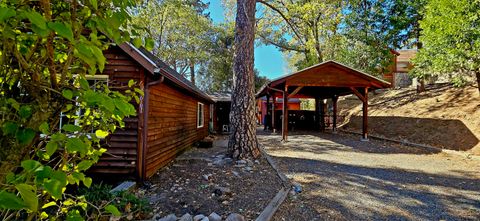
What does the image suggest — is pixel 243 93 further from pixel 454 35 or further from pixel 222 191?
pixel 454 35

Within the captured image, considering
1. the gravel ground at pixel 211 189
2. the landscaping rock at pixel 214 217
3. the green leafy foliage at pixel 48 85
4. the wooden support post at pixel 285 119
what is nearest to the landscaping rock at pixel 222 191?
the gravel ground at pixel 211 189

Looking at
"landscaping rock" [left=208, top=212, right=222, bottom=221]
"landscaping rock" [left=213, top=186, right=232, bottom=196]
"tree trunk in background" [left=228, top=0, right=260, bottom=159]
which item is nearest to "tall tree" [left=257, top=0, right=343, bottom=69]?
"tree trunk in background" [left=228, top=0, right=260, bottom=159]

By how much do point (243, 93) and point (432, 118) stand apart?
8719 mm

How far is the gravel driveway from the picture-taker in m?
3.78

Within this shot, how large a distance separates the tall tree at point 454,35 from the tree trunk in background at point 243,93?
6087 mm

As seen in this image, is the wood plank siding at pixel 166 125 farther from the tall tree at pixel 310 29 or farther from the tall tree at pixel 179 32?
the tall tree at pixel 179 32

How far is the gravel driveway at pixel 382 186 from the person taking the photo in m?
3.78

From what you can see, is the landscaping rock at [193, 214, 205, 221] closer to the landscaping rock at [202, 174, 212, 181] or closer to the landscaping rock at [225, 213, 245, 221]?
the landscaping rock at [225, 213, 245, 221]

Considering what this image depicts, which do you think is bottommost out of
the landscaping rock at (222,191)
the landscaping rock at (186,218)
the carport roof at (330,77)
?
the landscaping rock at (186,218)

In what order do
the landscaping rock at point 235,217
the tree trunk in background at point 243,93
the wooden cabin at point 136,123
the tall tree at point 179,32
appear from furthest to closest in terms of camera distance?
the tall tree at point 179,32 → the tree trunk in background at point 243,93 → the wooden cabin at point 136,123 → the landscaping rock at point 235,217

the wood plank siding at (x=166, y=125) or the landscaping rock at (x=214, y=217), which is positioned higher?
the wood plank siding at (x=166, y=125)

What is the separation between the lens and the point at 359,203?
161 inches

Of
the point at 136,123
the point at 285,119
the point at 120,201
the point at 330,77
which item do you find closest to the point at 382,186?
the point at 120,201

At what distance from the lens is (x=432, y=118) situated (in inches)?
424
